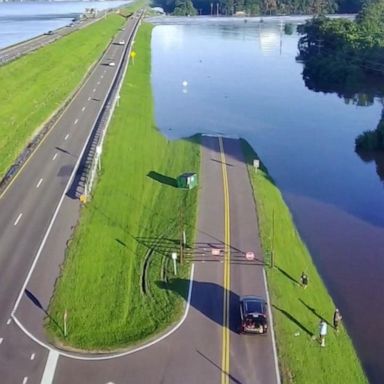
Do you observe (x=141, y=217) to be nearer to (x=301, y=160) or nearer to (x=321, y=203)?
(x=321, y=203)

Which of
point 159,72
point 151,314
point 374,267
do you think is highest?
point 151,314

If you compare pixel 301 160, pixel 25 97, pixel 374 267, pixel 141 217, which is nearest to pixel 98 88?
pixel 25 97

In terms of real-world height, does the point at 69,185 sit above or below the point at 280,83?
above

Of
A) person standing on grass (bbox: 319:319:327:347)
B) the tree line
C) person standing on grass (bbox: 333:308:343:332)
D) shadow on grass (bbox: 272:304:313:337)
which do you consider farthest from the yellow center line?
the tree line

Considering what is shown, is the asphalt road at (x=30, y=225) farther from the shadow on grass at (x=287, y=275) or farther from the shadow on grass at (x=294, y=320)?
the shadow on grass at (x=287, y=275)

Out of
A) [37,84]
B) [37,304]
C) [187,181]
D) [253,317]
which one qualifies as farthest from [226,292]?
[37,84]

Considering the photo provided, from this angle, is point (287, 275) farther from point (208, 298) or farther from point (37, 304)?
point (37, 304)
